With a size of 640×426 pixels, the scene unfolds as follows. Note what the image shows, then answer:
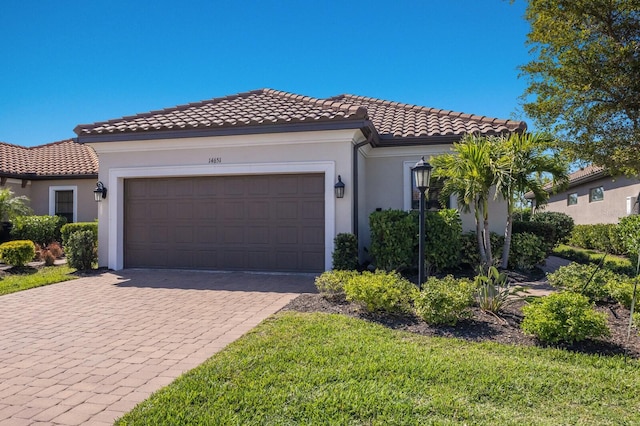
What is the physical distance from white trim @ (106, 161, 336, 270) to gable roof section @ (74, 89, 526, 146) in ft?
2.86

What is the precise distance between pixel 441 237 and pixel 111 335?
21.8 ft

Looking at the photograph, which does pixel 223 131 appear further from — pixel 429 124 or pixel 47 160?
pixel 47 160

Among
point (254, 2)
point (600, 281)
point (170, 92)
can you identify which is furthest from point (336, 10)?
point (600, 281)

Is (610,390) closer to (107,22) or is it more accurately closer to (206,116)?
(206,116)

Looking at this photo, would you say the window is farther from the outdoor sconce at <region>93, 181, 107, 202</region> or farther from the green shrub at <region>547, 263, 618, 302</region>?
the outdoor sconce at <region>93, 181, 107, 202</region>

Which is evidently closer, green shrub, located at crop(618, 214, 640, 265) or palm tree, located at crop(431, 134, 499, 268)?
palm tree, located at crop(431, 134, 499, 268)

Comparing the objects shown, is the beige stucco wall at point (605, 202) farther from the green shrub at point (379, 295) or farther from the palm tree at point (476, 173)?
the green shrub at point (379, 295)

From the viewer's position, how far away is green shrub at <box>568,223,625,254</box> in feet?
45.2

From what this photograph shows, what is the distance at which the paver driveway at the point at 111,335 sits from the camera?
10.9 feet

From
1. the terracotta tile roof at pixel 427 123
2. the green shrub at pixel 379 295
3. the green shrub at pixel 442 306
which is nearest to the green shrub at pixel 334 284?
the green shrub at pixel 379 295

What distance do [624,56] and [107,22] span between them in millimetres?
12477

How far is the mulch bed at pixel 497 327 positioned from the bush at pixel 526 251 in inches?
127

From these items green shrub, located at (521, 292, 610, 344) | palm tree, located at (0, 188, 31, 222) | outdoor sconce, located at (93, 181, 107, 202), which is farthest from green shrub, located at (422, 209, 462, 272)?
palm tree, located at (0, 188, 31, 222)

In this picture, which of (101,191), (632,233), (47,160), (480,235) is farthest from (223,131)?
(47,160)
